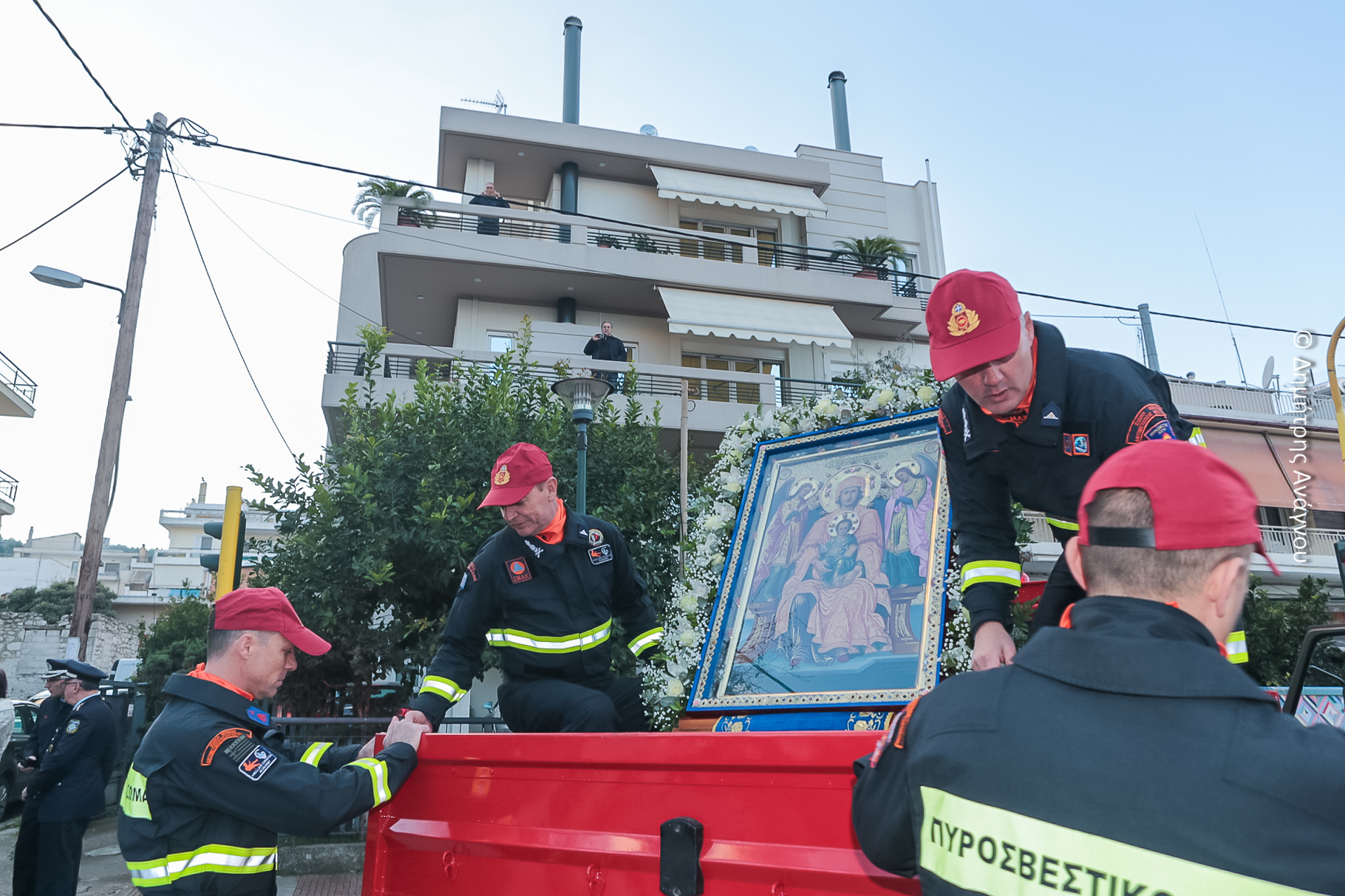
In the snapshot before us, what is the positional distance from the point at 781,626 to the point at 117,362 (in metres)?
12.1

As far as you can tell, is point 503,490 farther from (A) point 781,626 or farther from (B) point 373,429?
(B) point 373,429

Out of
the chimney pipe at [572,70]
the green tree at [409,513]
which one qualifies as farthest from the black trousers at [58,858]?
the chimney pipe at [572,70]

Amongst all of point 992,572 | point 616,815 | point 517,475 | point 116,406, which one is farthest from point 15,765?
point 992,572

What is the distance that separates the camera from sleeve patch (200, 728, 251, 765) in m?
2.69

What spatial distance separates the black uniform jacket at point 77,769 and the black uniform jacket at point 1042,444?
7.17 meters

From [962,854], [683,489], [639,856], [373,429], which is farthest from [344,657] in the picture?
[962,854]

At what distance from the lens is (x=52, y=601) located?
133 feet

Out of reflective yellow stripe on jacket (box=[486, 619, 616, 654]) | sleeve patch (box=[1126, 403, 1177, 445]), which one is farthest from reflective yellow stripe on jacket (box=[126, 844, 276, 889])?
sleeve patch (box=[1126, 403, 1177, 445])

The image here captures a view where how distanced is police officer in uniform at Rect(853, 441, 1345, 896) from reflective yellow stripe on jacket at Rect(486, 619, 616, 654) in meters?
2.34

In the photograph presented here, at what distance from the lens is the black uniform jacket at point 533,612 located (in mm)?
3688

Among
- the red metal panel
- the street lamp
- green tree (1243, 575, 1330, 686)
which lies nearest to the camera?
the red metal panel

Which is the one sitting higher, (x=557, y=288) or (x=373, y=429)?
(x=557, y=288)

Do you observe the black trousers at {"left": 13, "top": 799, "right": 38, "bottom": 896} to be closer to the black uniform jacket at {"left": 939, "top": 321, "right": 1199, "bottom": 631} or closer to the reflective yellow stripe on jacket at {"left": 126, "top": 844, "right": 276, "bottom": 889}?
the reflective yellow stripe on jacket at {"left": 126, "top": 844, "right": 276, "bottom": 889}

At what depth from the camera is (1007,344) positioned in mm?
2344
